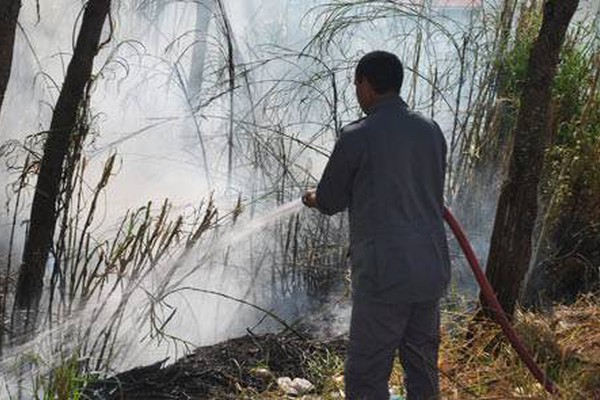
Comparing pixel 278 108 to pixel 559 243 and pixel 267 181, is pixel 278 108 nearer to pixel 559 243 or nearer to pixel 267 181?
pixel 267 181

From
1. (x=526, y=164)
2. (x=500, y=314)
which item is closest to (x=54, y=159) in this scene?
(x=500, y=314)

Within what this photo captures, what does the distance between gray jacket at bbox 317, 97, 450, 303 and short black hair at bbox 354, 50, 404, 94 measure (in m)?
0.06

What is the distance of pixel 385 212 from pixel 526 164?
1.67m

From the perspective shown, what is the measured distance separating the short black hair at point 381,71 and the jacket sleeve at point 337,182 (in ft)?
0.95

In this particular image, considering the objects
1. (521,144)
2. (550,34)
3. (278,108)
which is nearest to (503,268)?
(521,144)

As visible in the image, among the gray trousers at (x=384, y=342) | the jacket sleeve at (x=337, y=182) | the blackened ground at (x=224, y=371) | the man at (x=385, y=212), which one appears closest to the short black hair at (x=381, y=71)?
the man at (x=385, y=212)

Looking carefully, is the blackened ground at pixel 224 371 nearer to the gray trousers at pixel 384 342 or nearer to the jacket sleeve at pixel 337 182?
the gray trousers at pixel 384 342

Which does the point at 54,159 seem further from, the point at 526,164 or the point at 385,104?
the point at 526,164

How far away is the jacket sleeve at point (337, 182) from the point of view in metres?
3.50

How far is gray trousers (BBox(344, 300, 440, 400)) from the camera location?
3.63 m

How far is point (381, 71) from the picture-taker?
11.7ft

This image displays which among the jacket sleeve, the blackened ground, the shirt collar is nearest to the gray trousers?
the jacket sleeve

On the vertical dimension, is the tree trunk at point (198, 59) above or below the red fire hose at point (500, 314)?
above

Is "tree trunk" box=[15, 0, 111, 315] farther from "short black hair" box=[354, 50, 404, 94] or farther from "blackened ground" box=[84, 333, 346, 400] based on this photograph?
"short black hair" box=[354, 50, 404, 94]
